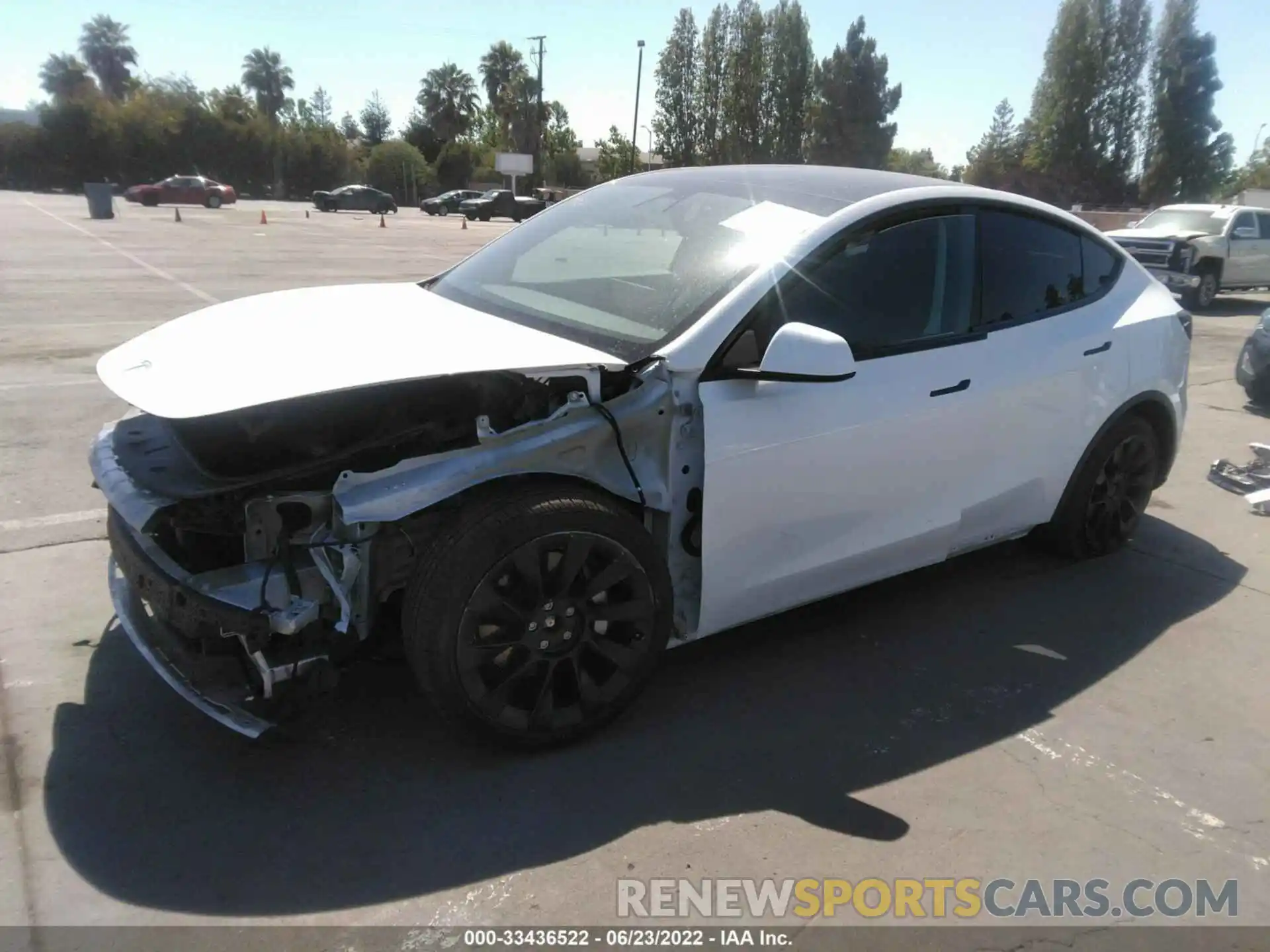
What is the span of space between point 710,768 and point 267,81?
316 feet

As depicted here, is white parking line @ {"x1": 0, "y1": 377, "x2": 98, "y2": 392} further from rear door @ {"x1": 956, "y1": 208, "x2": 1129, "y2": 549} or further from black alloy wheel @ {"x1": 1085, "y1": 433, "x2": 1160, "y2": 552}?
black alloy wheel @ {"x1": 1085, "y1": 433, "x2": 1160, "y2": 552}

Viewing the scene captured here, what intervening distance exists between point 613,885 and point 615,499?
1.15m

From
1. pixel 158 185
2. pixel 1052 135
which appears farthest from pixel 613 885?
pixel 1052 135

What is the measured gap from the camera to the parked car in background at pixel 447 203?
A: 171 feet

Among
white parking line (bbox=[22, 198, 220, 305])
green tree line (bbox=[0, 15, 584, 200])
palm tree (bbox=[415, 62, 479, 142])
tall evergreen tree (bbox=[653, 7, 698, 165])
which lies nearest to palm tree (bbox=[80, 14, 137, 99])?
green tree line (bbox=[0, 15, 584, 200])

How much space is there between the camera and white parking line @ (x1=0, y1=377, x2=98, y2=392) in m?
7.22

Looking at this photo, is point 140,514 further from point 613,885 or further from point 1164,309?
point 1164,309

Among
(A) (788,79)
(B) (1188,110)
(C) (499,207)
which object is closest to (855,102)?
(A) (788,79)

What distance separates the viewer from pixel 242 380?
2766 millimetres

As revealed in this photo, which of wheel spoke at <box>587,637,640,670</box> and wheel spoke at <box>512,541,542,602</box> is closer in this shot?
wheel spoke at <box>512,541,542,602</box>

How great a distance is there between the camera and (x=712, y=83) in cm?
6612

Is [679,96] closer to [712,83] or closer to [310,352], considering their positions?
[712,83]

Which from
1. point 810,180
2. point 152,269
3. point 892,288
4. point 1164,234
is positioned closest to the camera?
point 892,288

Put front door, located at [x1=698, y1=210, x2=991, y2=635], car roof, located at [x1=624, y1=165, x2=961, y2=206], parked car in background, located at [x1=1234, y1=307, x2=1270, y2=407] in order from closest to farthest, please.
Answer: front door, located at [x1=698, y1=210, x2=991, y2=635] → car roof, located at [x1=624, y1=165, x2=961, y2=206] → parked car in background, located at [x1=1234, y1=307, x2=1270, y2=407]
